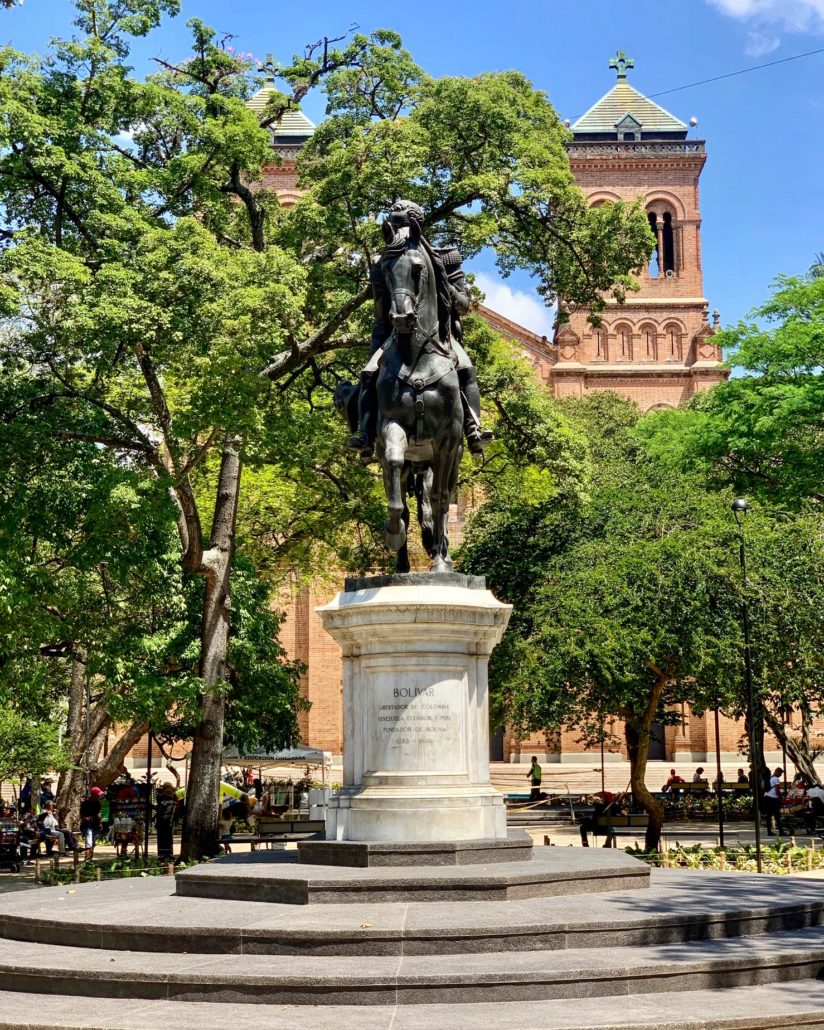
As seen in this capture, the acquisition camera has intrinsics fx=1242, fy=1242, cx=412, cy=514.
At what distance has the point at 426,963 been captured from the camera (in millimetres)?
7613

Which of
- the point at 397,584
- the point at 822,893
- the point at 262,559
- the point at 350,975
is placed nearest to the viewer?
the point at 350,975

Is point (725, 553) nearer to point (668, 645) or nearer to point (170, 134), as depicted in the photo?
point (668, 645)

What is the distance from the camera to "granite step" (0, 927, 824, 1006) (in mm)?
7234

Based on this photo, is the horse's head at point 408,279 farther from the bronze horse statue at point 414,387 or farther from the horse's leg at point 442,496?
the horse's leg at point 442,496

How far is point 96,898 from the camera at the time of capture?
10.9 m

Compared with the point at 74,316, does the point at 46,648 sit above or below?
below

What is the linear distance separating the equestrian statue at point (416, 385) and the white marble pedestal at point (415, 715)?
86 cm

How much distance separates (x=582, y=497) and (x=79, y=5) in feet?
40.4

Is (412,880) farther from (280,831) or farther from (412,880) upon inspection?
(280,831)

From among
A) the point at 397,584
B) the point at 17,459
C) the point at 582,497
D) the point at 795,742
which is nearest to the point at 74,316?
the point at 17,459

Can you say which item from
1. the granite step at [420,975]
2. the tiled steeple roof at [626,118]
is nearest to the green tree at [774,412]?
the granite step at [420,975]

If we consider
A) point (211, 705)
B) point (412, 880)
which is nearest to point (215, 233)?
point (211, 705)

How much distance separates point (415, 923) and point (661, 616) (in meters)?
14.3

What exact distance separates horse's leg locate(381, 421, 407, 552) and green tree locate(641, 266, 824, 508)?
2124cm
